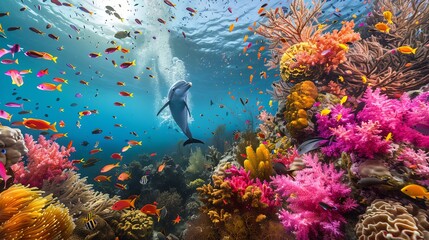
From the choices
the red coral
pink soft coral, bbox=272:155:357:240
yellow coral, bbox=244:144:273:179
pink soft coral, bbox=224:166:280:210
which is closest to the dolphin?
yellow coral, bbox=244:144:273:179

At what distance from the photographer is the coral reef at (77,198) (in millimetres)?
4469

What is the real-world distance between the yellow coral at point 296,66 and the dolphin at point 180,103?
2751 mm

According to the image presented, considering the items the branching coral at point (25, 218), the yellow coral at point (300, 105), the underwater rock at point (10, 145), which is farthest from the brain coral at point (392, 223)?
the underwater rock at point (10, 145)

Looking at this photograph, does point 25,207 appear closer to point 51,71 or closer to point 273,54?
point 273,54

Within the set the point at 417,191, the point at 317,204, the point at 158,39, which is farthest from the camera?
the point at 158,39

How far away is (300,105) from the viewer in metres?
4.55

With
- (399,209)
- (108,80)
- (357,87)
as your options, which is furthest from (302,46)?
(108,80)

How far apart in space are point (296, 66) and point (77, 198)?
20.7 ft

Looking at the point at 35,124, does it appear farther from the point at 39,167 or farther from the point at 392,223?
the point at 392,223

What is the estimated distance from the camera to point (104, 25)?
22000mm

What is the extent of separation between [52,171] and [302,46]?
709cm

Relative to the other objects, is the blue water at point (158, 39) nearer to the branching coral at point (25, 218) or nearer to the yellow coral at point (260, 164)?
the yellow coral at point (260, 164)

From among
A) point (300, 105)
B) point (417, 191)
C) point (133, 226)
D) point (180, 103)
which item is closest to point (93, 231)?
point (133, 226)

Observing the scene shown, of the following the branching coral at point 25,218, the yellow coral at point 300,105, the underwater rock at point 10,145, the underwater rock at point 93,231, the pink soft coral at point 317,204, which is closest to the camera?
the branching coral at point 25,218
